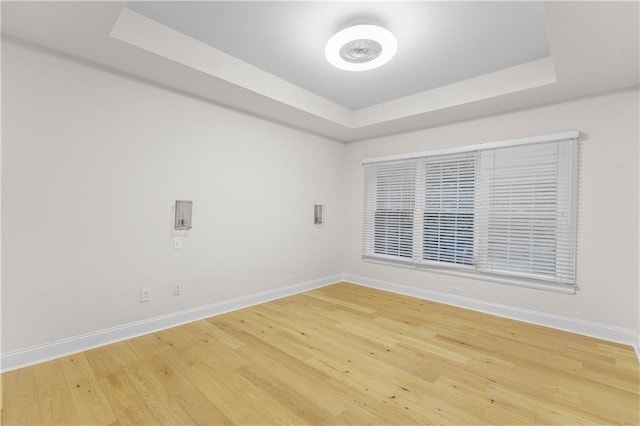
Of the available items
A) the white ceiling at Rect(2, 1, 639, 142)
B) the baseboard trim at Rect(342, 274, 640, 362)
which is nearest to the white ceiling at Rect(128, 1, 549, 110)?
the white ceiling at Rect(2, 1, 639, 142)

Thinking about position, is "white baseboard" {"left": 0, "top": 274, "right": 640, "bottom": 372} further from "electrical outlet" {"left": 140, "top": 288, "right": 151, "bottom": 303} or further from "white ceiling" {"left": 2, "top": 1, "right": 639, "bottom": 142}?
"white ceiling" {"left": 2, "top": 1, "right": 639, "bottom": 142}

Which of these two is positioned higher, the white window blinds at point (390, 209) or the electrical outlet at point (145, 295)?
the white window blinds at point (390, 209)

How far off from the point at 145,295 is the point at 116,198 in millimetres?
972

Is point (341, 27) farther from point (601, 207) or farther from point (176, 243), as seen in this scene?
point (601, 207)

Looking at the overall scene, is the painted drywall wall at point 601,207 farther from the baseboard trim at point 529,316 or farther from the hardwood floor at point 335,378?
the hardwood floor at point 335,378

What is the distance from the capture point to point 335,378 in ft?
7.30

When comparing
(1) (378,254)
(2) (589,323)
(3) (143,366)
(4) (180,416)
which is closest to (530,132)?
(2) (589,323)

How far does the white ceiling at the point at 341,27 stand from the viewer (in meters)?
2.09

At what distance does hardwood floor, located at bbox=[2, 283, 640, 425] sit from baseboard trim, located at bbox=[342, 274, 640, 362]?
5.5 inches

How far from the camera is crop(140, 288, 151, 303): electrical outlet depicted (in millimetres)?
2936

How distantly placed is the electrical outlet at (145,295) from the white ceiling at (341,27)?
2.05 m

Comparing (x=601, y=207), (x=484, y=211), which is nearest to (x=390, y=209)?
(x=484, y=211)

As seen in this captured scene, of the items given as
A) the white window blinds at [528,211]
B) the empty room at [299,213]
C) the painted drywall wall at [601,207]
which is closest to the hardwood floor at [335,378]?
the empty room at [299,213]

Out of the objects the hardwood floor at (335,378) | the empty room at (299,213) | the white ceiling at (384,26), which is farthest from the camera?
the white ceiling at (384,26)
